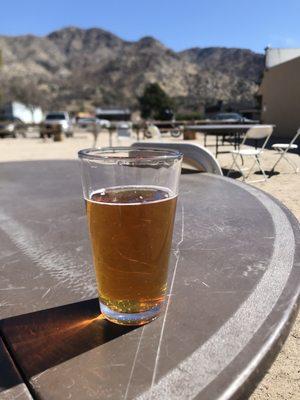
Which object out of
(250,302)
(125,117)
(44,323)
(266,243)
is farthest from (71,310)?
(125,117)

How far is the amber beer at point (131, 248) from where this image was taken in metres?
0.65

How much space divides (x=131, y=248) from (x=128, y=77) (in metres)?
106

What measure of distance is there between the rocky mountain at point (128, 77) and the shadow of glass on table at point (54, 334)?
2231 inches

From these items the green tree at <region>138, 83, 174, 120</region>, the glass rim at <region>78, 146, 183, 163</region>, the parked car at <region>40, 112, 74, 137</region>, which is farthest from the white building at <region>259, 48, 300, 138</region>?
the green tree at <region>138, 83, 174, 120</region>

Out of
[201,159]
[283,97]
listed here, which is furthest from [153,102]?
[201,159]

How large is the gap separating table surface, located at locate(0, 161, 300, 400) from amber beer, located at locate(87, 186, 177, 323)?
0.05 m

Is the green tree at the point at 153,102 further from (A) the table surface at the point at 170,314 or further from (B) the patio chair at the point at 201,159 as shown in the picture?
(A) the table surface at the point at 170,314

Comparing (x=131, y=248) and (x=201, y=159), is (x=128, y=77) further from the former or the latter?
(x=131, y=248)

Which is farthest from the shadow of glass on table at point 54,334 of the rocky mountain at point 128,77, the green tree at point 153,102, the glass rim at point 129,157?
the green tree at point 153,102

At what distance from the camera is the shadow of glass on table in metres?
0.57

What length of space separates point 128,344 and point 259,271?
0.37 metres

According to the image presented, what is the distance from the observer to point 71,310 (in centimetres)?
71

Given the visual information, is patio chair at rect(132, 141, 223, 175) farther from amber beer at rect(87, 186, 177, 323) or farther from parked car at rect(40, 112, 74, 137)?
parked car at rect(40, 112, 74, 137)

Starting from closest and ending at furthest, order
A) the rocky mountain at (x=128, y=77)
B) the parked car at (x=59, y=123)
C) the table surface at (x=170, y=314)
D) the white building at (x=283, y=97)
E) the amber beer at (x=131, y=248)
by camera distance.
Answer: the table surface at (x=170, y=314) < the amber beer at (x=131, y=248) < the white building at (x=283, y=97) < the parked car at (x=59, y=123) < the rocky mountain at (x=128, y=77)
